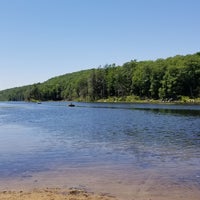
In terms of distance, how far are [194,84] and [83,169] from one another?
15268 cm

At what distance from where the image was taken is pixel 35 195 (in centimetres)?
1481

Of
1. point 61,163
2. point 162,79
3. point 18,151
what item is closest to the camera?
point 61,163

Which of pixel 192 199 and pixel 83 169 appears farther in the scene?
pixel 83 169

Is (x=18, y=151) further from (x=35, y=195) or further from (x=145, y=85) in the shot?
(x=145, y=85)

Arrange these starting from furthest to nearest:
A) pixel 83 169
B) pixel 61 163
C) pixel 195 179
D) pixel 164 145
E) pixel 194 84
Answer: pixel 194 84 < pixel 164 145 < pixel 61 163 < pixel 83 169 < pixel 195 179

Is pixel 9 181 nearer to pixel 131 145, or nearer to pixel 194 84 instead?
pixel 131 145

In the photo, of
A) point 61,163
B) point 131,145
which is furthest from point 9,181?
point 131,145

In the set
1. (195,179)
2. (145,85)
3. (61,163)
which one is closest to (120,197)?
(195,179)

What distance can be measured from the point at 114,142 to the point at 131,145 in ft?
8.30

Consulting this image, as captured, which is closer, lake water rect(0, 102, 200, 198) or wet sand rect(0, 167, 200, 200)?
wet sand rect(0, 167, 200, 200)

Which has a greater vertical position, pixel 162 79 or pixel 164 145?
pixel 162 79

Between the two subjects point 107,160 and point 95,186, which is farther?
point 107,160

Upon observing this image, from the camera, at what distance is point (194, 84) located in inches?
6594

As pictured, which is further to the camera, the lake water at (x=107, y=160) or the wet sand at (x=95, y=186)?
the lake water at (x=107, y=160)
